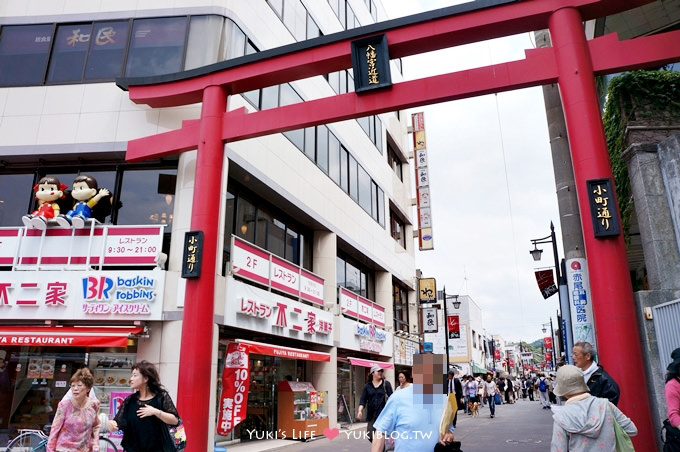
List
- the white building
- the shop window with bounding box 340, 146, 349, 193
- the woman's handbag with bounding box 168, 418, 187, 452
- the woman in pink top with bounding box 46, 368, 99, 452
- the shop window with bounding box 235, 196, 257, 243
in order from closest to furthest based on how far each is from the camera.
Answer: the woman's handbag with bounding box 168, 418, 187, 452, the woman in pink top with bounding box 46, 368, 99, 452, the shop window with bounding box 235, 196, 257, 243, the shop window with bounding box 340, 146, 349, 193, the white building

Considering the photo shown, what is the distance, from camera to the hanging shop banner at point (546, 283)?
14.1 metres

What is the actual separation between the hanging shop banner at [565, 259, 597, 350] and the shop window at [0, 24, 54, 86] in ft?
44.9

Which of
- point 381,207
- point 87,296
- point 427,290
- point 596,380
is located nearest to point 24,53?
point 87,296

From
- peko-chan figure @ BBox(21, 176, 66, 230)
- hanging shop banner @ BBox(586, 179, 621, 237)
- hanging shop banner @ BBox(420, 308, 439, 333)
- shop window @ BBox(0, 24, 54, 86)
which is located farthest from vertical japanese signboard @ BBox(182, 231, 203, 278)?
hanging shop banner @ BBox(420, 308, 439, 333)

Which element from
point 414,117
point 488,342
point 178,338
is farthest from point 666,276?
point 488,342

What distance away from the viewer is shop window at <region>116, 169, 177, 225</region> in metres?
12.9

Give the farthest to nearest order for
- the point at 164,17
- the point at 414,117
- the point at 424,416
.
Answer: the point at 414,117 < the point at 164,17 < the point at 424,416

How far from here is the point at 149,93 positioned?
1238cm

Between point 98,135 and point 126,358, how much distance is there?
5.59 m

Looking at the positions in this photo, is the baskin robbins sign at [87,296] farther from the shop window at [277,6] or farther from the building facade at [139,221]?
the shop window at [277,6]

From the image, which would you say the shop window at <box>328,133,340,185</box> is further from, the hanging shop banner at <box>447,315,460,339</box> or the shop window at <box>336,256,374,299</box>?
the hanging shop banner at <box>447,315,460,339</box>

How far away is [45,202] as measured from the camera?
12.5m

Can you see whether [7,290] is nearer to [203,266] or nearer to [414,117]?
[203,266]

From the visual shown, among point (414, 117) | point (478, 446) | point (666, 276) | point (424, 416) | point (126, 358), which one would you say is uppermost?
point (414, 117)
